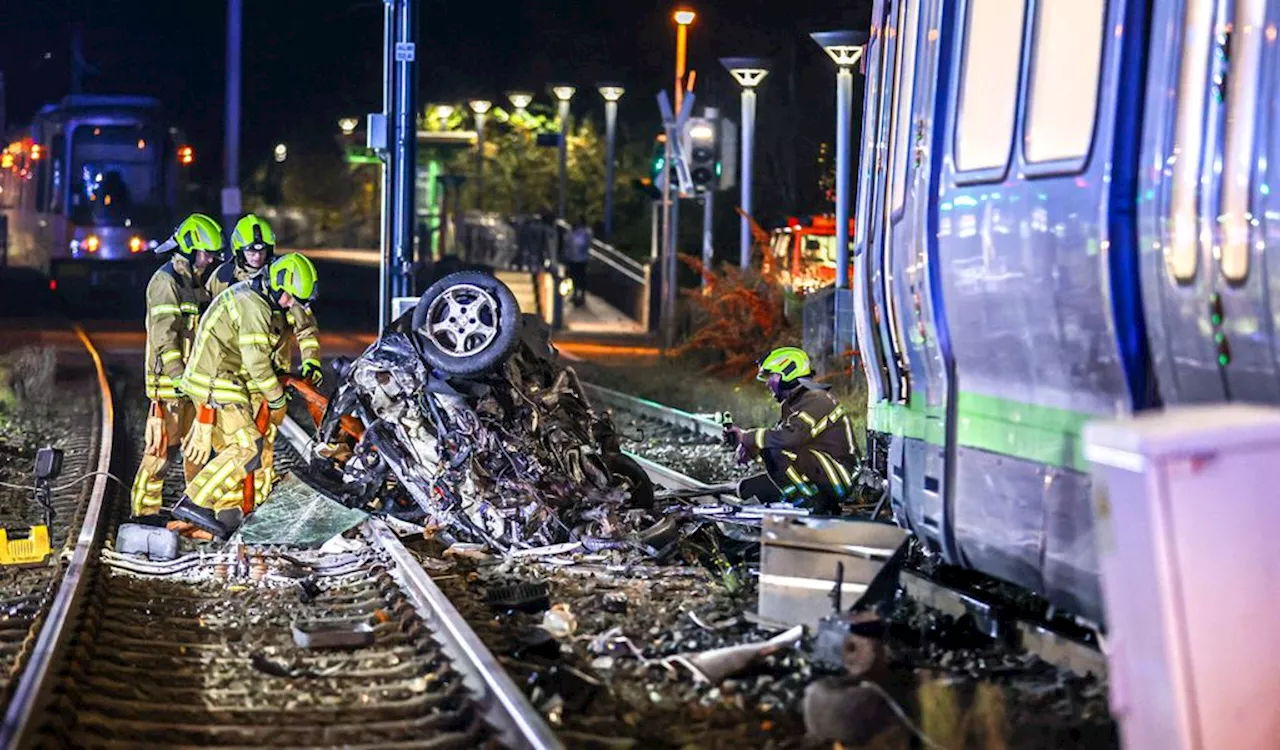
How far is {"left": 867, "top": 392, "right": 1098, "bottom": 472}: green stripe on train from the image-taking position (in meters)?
5.91

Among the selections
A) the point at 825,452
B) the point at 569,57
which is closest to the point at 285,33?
the point at 569,57

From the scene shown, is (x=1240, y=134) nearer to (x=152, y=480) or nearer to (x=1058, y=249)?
(x=1058, y=249)

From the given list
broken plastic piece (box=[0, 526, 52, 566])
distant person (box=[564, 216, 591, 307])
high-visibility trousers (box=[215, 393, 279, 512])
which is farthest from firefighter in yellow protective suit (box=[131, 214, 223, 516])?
distant person (box=[564, 216, 591, 307])

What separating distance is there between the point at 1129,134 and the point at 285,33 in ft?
159

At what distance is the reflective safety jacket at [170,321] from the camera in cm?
1083

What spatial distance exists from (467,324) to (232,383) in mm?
1387

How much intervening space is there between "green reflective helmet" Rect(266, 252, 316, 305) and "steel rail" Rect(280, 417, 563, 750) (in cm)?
162

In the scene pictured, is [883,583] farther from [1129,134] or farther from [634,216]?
[634,216]

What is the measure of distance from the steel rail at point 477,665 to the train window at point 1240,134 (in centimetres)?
234

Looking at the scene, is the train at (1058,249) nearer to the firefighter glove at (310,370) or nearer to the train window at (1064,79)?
the train window at (1064,79)

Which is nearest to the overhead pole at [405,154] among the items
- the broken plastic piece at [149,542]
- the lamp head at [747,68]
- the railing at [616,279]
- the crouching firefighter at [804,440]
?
the crouching firefighter at [804,440]

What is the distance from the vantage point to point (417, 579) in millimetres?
8258

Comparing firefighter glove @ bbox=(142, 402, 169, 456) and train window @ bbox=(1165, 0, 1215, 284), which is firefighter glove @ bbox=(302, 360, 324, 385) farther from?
train window @ bbox=(1165, 0, 1215, 284)

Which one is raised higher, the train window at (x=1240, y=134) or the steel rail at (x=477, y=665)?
the train window at (x=1240, y=134)
